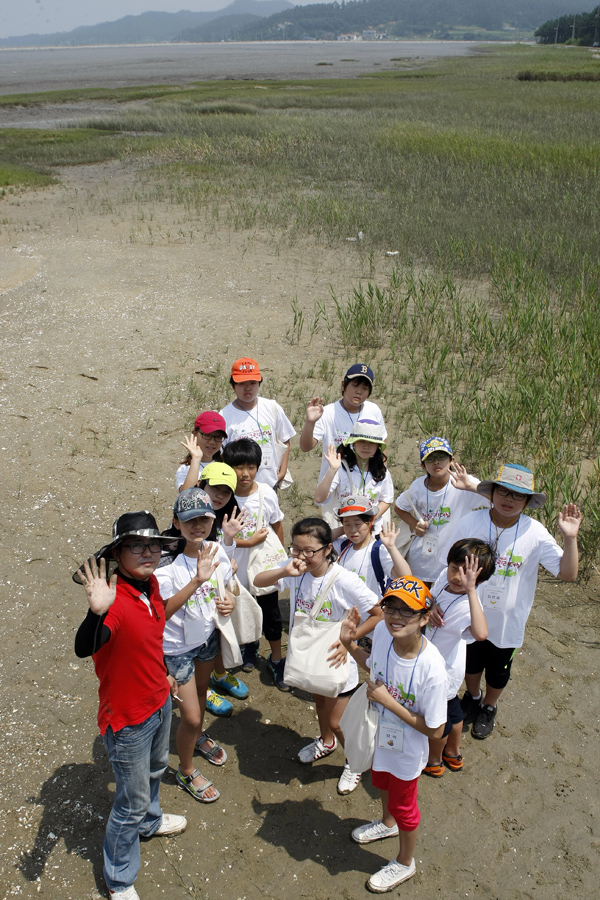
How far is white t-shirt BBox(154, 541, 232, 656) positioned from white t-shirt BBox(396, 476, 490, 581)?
4.84 ft

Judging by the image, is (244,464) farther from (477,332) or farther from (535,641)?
(477,332)

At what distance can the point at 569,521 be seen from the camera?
3.73 metres

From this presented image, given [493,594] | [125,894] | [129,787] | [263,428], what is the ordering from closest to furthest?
[129,787], [125,894], [493,594], [263,428]

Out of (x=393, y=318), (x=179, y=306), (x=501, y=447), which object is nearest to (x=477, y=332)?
(x=393, y=318)

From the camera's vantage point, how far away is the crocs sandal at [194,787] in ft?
12.6

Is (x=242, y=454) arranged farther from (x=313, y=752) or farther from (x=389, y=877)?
(x=389, y=877)

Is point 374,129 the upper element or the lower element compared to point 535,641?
upper

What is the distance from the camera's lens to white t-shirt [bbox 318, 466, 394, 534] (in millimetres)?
4648

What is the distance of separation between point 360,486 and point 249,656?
1.51 meters

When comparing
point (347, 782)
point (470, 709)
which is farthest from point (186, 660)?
point (470, 709)

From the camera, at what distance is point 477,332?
30.2ft

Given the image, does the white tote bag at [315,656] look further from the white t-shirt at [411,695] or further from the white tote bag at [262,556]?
the white tote bag at [262,556]

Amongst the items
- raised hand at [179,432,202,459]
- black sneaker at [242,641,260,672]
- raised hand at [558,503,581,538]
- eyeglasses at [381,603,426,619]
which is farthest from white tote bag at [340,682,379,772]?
raised hand at [179,432,202,459]

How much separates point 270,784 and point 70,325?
324 inches
